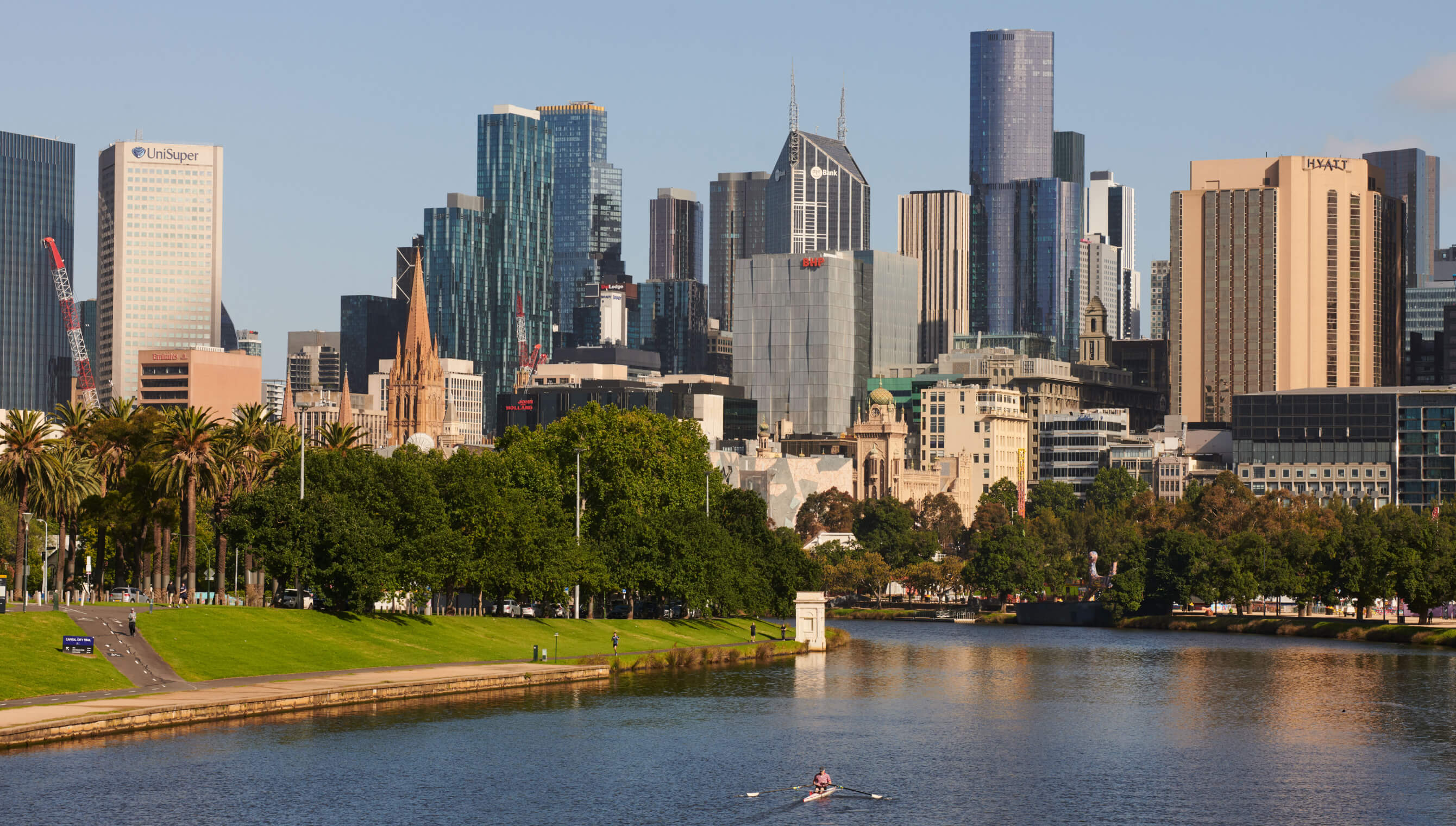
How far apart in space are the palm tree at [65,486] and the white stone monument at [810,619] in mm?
66205

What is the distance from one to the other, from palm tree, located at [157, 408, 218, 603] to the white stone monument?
2422 inches

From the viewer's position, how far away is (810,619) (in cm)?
18488

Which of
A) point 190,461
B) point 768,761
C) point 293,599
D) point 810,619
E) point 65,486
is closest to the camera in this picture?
point 768,761

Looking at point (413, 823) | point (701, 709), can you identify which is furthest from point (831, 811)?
point (701, 709)

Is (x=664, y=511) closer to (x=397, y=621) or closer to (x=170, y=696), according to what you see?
(x=397, y=621)

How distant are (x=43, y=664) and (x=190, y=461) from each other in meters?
41.0

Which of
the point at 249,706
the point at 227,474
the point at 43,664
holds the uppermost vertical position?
the point at 227,474

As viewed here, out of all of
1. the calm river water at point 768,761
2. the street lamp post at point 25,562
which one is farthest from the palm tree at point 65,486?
the calm river water at point 768,761

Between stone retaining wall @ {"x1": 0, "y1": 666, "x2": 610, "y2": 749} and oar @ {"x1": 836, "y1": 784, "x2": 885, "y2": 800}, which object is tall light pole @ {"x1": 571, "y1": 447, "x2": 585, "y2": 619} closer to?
stone retaining wall @ {"x1": 0, "y1": 666, "x2": 610, "y2": 749}

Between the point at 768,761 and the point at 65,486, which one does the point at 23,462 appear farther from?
the point at 768,761

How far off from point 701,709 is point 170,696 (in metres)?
32.6

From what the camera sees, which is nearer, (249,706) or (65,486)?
(249,706)

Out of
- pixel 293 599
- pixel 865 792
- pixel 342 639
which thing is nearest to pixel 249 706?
pixel 342 639

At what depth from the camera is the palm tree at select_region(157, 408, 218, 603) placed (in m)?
145
